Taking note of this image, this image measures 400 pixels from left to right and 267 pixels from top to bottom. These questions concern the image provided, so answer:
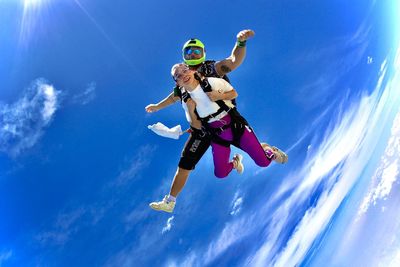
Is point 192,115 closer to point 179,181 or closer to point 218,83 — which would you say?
point 218,83

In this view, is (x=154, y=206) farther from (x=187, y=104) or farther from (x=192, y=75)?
(x=192, y=75)

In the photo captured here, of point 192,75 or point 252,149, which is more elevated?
point 192,75

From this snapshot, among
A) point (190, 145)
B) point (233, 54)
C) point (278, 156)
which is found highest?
point (233, 54)

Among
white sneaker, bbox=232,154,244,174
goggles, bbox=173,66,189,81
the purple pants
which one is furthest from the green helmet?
white sneaker, bbox=232,154,244,174

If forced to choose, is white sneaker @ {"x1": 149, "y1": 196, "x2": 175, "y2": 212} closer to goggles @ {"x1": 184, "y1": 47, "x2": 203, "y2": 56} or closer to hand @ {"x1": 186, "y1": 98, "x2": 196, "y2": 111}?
hand @ {"x1": 186, "y1": 98, "x2": 196, "y2": 111}

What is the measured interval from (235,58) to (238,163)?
1.96 m

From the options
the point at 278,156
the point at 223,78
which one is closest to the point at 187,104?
the point at 223,78

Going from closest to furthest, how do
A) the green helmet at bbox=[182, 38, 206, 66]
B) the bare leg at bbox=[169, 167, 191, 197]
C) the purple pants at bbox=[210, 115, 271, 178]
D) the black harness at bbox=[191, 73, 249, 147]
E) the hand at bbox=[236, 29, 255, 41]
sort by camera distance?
the hand at bbox=[236, 29, 255, 41] < the green helmet at bbox=[182, 38, 206, 66] < the black harness at bbox=[191, 73, 249, 147] < the bare leg at bbox=[169, 167, 191, 197] < the purple pants at bbox=[210, 115, 271, 178]

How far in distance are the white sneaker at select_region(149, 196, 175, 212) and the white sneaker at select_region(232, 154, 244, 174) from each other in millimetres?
1405

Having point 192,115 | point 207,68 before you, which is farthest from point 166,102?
point 207,68

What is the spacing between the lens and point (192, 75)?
6332mm

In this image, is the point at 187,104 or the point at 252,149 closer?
the point at 187,104

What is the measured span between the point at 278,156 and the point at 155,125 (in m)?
2.30

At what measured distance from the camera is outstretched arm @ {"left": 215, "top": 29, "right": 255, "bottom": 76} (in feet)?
22.1
